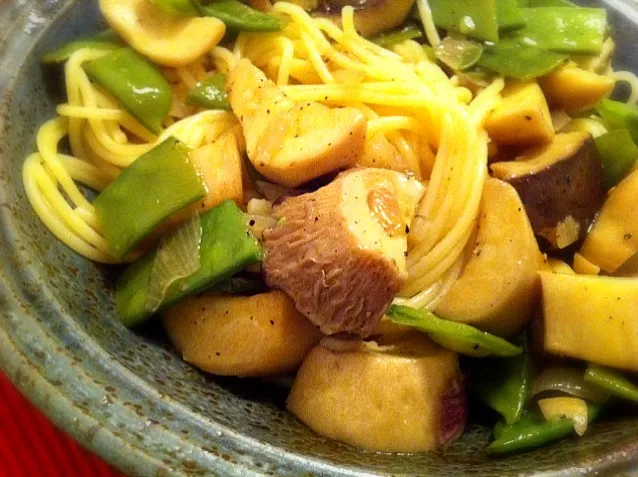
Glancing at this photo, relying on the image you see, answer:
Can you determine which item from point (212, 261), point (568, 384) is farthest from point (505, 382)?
point (212, 261)

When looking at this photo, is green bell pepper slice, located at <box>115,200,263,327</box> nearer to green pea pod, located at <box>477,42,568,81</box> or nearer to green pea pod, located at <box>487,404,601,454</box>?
green pea pod, located at <box>487,404,601,454</box>

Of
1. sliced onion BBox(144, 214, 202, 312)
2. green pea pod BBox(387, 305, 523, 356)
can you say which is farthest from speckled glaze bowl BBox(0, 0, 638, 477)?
green pea pod BBox(387, 305, 523, 356)

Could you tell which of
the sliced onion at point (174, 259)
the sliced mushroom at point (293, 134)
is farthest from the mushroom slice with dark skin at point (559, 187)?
the sliced onion at point (174, 259)

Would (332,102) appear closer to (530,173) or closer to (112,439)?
(530,173)

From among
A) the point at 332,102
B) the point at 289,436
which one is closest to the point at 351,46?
the point at 332,102

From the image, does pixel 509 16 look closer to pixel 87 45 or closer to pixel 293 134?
pixel 293 134
